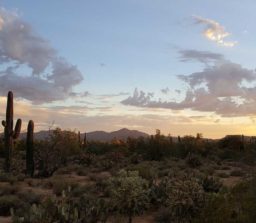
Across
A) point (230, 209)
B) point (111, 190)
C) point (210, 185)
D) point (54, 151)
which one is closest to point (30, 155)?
point (54, 151)

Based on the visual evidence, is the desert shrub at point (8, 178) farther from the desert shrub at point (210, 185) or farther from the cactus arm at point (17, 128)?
the desert shrub at point (210, 185)

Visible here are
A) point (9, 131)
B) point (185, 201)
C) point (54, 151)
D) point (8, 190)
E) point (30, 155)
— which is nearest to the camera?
point (185, 201)

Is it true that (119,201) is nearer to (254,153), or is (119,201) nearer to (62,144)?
(62,144)

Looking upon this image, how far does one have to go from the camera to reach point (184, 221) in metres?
13.4

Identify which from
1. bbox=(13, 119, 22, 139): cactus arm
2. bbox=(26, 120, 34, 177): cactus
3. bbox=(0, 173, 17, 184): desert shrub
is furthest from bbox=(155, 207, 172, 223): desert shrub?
bbox=(13, 119, 22, 139): cactus arm

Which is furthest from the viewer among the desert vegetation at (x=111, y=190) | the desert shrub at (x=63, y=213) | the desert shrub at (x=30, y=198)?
the desert shrub at (x=30, y=198)

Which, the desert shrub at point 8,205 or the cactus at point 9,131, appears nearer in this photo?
the desert shrub at point 8,205

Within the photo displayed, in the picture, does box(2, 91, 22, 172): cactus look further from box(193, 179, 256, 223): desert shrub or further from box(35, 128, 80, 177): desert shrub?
box(193, 179, 256, 223): desert shrub

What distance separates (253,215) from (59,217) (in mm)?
4251

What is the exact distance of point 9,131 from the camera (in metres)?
27.8

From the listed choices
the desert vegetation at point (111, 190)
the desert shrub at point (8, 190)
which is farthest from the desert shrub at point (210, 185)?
the desert shrub at point (8, 190)

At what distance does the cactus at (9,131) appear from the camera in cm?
2749

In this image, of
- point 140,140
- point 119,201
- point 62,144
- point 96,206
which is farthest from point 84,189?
point 140,140

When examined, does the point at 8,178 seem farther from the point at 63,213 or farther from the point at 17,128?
the point at 63,213
